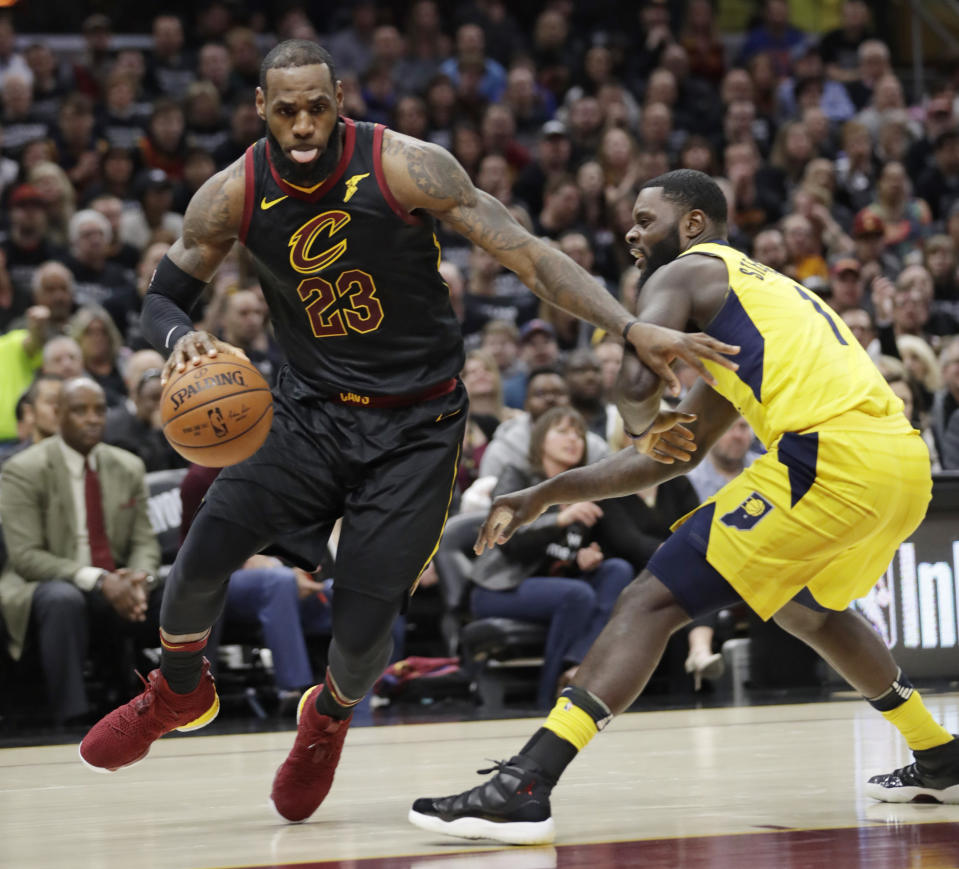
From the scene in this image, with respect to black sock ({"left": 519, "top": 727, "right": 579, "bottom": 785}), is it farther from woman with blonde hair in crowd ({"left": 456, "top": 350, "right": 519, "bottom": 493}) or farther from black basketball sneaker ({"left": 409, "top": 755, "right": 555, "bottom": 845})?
woman with blonde hair in crowd ({"left": 456, "top": 350, "right": 519, "bottom": 493})

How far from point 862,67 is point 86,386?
9575 mm

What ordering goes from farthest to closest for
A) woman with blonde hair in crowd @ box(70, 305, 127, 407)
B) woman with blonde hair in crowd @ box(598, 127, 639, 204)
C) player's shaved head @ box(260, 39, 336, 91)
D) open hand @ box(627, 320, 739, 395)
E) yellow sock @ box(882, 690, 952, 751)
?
woman with blonde hair in crowd @ box(598, 127, 639, 204) < woman with blonde hair in crowd @ box(70, 305, 127, 407) < yellow sock @ box(882, 690, 952, 751) < player's shaved head @ box(260, 39, 336, 91) < open hand @ box(627, 320, 739, 395)

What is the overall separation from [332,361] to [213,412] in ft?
1.50

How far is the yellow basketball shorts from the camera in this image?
374cm

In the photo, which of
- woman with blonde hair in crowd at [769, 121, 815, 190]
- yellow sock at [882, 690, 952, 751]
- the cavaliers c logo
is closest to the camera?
the cavaliers c logo

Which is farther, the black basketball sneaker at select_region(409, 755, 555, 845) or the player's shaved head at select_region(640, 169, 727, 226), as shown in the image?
the player's shaved head at select_region(640, 169, 727, 226)

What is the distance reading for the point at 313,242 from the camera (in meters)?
4.08

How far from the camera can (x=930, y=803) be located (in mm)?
4191

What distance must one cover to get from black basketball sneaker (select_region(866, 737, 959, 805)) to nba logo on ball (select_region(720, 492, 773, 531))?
3.15 feet

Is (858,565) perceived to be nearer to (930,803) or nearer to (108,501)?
(930,803)

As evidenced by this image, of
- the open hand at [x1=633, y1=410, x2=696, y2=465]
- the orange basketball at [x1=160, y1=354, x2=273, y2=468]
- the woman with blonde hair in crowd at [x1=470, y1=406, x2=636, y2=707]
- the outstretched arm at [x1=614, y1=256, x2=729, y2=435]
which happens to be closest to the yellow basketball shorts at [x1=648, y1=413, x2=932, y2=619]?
the open hand at [x1=633, y1=410, x2=696, y2=465]

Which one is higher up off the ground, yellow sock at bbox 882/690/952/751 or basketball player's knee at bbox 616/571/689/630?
basketball player's knee at bbox 616/571/689/630

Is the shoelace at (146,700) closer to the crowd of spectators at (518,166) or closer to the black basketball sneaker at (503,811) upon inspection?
the black basketball sneaker at (503,811)

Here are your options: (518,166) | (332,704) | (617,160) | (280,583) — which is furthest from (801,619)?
(518,166)
